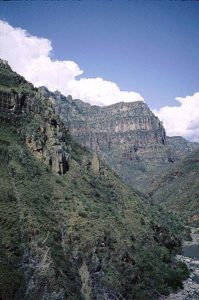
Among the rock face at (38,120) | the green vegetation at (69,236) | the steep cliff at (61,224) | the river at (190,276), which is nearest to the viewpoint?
the green vegetation at (69,236)

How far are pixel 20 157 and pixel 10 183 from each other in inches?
479

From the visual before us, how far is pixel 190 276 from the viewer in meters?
114

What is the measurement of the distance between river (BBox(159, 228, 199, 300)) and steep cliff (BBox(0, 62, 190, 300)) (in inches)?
102

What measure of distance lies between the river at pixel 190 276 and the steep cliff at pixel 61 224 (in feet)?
8.49

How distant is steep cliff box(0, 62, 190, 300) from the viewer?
71812mm

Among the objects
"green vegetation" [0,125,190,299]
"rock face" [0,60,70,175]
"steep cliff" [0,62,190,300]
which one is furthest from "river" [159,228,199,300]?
"rock face" [0,60,70,175]

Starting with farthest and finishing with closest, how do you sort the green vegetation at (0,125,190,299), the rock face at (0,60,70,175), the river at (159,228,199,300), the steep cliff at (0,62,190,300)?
the rock face at (0,60,70,175)
the river at (159,228,199,300)
the steep cliff at (0,62,190,300)
the green vegetation at (0,125,190,299)

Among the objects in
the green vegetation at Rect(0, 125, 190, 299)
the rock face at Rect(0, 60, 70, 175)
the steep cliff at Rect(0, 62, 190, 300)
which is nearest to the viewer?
the green vegetation at Rect(0, 125, 190, 299)

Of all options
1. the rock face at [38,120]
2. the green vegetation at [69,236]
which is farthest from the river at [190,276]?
the rock face at [38,120]

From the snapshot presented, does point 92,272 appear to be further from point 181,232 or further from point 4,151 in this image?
point 181,232

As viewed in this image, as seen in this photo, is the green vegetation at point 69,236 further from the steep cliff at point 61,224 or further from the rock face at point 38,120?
the rock face at point 38,120

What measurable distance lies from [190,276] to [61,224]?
45.2 metres

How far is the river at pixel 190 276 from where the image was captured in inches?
3757

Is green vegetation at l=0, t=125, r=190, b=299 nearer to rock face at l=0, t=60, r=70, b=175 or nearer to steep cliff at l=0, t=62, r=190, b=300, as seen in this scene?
steep cliff at l=0, t=62, r=190, b=300
